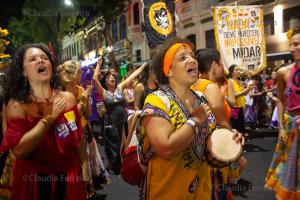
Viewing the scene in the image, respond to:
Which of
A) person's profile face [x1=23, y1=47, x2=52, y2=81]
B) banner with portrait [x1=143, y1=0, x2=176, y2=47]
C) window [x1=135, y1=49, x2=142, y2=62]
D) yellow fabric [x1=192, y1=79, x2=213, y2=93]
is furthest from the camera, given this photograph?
window [x1=135, y1=49, x2=142, y2=62]

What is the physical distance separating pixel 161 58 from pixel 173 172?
30.9 inches

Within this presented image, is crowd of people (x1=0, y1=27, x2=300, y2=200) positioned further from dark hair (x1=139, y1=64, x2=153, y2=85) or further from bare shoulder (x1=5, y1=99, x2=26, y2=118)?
dark hair (x1=139, y1=64, x2=153, y2=85)

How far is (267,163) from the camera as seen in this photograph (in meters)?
6.51

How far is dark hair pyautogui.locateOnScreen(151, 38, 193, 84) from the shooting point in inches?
92.0

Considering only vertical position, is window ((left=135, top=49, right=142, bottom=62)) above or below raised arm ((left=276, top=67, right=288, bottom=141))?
above

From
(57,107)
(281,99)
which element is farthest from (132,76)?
(57,107)

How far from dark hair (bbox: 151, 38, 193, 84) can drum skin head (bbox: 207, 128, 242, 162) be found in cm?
52

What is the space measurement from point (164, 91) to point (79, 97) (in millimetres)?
2842

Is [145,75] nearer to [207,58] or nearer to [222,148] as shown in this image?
[207,58]

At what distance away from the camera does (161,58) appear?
2.36 m

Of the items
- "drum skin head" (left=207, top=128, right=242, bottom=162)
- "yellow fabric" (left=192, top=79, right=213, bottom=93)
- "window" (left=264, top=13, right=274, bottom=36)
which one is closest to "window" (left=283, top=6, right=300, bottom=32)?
"window" (left=264, top=13, right=274, bottom=36)

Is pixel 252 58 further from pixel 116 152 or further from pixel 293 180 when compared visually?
pixel 293 180

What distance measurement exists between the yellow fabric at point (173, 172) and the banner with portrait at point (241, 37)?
6280 millimetres

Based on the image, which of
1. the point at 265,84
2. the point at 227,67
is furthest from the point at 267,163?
the point at 265,84
